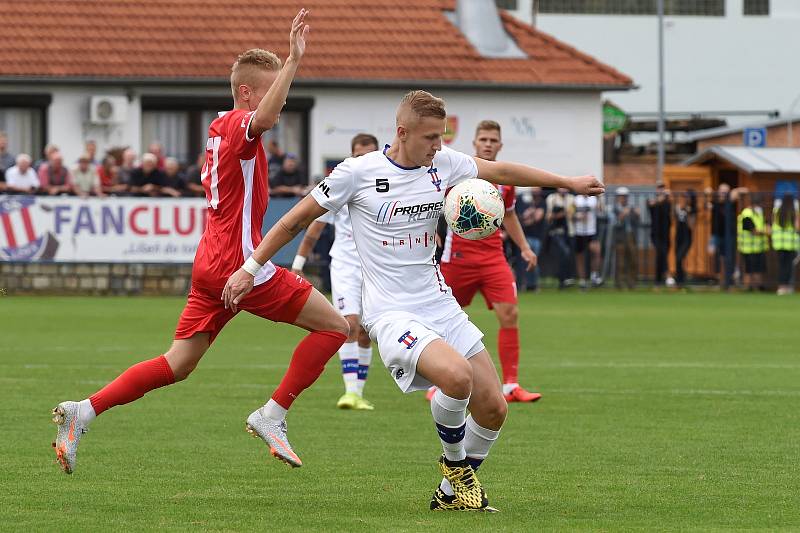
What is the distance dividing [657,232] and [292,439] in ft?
68.4

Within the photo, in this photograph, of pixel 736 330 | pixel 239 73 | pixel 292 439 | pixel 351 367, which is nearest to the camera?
pixel 239 73

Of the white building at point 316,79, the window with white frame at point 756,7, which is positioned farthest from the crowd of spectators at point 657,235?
the window with white frame at point 756,7

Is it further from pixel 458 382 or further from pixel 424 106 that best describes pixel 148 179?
pixel 458 382

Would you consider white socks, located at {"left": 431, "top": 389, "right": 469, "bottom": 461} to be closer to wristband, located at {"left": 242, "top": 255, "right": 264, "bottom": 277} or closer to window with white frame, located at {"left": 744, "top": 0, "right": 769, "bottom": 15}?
wristband, located at {"left": 242, "top": 255, "right": 264, "bottom": 277}

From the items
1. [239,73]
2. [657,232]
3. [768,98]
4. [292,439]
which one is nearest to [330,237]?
[657,232]

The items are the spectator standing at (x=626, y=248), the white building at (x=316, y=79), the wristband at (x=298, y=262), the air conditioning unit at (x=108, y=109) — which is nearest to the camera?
the wristband at (x=298, y=262)

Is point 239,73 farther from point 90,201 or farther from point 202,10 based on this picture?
point 202,10

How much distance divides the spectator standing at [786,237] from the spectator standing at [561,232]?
3758mm

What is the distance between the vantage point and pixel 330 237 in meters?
27.9

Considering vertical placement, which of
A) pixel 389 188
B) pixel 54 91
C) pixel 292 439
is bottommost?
pixel 292 439

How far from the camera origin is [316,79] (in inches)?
1325

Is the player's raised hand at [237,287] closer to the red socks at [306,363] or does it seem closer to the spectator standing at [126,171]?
the red socks at [306,363]

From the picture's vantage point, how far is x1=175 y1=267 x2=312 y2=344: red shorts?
8.22 metres

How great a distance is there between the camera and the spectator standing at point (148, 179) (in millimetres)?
25984
